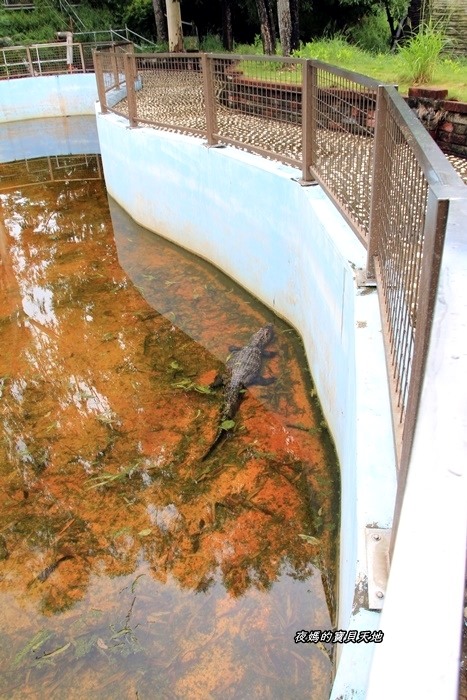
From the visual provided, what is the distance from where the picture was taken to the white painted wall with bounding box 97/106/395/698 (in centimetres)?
205

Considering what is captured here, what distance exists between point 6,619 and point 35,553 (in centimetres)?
41

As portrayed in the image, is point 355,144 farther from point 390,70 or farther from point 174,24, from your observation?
point 174,24

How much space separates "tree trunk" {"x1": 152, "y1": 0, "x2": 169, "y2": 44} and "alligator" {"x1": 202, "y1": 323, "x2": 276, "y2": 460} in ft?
57.7

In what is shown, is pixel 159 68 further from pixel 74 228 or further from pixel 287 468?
pixel 287 468

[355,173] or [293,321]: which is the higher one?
[355,173]

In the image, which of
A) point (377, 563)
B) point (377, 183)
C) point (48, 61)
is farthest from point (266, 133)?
point (48, 61)

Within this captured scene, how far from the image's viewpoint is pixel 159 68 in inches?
295

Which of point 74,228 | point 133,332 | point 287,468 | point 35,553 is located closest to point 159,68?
point 74,228

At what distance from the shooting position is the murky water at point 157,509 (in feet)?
8.87

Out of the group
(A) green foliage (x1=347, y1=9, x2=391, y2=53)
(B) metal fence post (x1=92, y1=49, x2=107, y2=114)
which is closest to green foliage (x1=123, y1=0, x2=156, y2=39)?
(A) green foliage (x1=347, y1=9, x2=391, y2=53)

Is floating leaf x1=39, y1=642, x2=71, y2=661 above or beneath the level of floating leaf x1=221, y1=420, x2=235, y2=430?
beneath

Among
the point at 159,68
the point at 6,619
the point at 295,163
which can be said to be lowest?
the point at 6,619

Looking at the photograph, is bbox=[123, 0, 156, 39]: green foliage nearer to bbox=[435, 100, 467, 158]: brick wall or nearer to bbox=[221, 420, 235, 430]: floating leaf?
bbox=[435, 100, 467, 158]: brick wall

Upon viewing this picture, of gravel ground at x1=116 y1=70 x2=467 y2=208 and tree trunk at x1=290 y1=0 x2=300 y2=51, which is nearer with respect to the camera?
gravel ground at x1=116 y1=70 x2=467 y2=208
